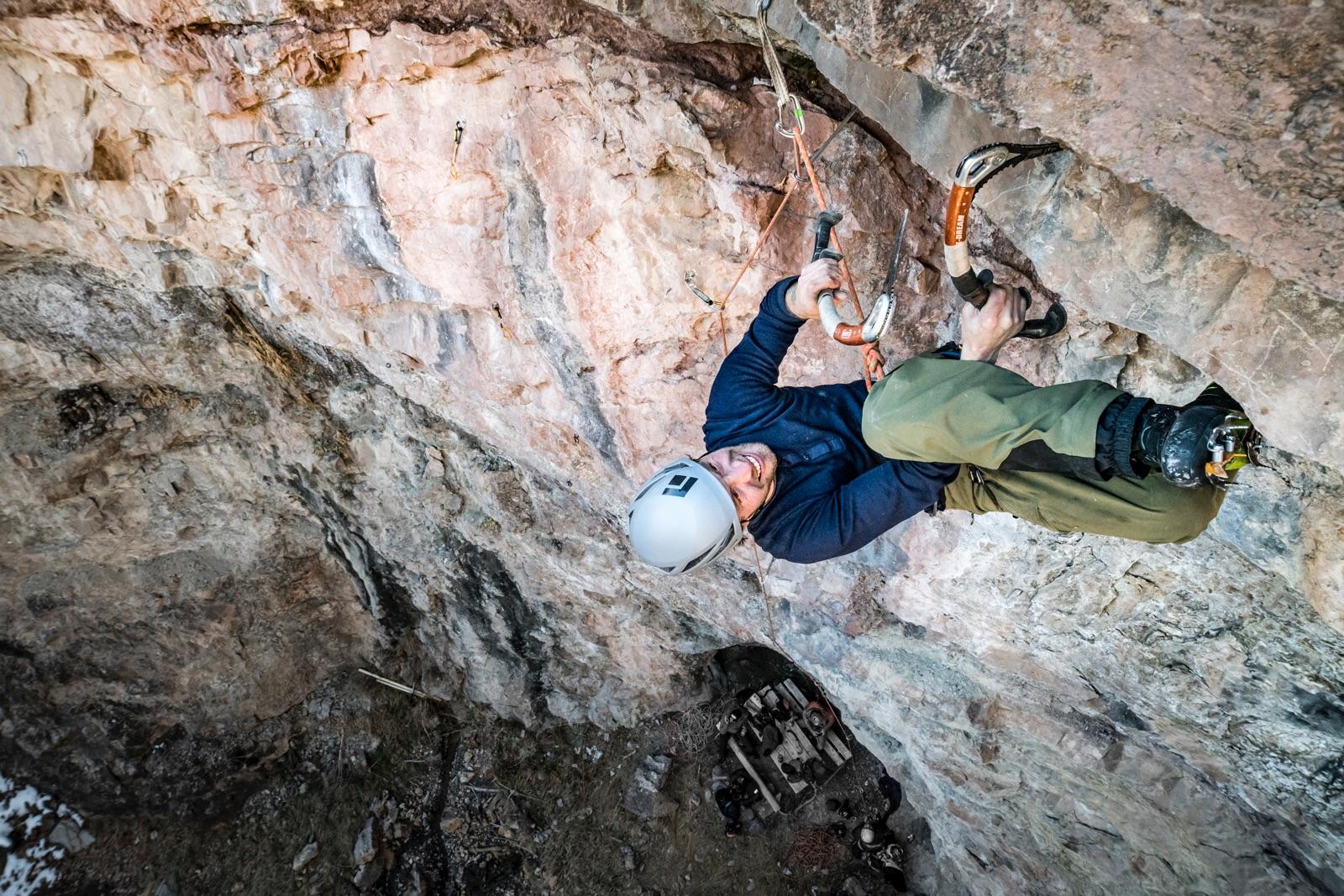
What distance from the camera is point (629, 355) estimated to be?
344cm

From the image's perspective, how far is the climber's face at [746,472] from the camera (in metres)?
2.31

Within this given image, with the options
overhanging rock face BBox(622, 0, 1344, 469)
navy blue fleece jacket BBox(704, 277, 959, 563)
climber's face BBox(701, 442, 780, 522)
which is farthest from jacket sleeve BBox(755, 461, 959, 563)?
overhanging rock face BBox(622, 0, 1344, 469)

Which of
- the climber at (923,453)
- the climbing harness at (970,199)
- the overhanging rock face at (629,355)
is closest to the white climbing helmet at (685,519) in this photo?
the climber at (923,453)

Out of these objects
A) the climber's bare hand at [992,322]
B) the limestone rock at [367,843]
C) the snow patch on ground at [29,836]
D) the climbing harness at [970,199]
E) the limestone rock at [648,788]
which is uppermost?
the climbing harness at [970,199]

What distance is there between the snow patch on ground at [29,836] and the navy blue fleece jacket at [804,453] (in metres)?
7.28

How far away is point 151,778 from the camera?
6.59 metres

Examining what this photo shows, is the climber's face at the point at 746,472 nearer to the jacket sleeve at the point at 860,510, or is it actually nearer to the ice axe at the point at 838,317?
the jacket sleeve at the point at 860,510

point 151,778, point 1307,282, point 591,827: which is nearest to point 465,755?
point 591,827

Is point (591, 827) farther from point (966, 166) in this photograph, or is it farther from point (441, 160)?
point (966, 166)

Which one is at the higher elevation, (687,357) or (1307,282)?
(1307,282)

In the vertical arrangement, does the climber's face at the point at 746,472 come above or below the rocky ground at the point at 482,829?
above

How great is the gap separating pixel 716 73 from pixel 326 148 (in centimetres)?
188

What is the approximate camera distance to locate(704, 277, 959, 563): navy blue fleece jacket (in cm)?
208

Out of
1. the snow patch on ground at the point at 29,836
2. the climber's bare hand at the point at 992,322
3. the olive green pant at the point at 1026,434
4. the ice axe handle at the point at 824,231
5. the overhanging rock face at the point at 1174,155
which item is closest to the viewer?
the overhanging rock face at the point at 1174,155
